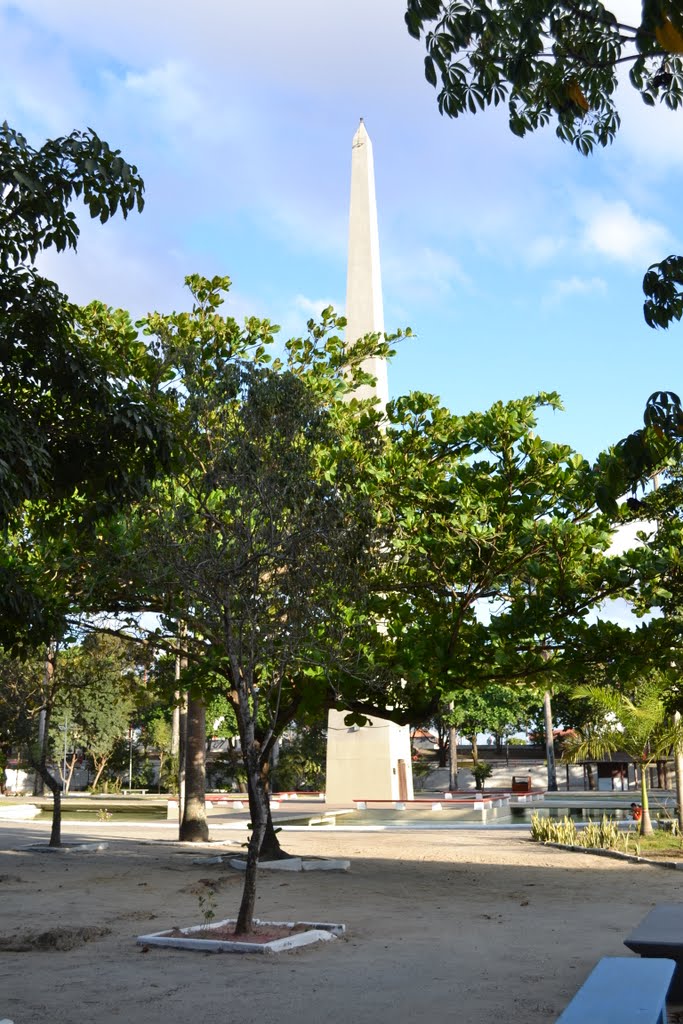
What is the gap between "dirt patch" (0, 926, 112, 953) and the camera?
34.3 ft

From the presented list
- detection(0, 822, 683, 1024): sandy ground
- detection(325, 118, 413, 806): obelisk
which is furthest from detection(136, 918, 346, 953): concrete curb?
detection(325, 118, 413, 806): obelisk

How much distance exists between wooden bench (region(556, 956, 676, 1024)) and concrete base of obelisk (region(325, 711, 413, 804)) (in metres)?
28.5

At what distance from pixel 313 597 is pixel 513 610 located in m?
4.85

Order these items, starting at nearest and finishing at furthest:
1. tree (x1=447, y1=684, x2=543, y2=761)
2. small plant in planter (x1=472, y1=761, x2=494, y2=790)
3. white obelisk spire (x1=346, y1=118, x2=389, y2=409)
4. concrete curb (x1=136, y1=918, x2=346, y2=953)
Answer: concrete curb (x1=136, y1=918, x2=346, y2=953) → white obelisk spire (x1=346, y1=118, x2=389, y2=409) → tree (x1=447, y1=684, x2=543, y2=761) → small plant in planter (x1=472, y1=761, x2=494, y2=790)

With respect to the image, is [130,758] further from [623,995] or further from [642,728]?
[623,995]

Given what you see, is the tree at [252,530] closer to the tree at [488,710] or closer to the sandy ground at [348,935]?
the sandy ground at [348,935]

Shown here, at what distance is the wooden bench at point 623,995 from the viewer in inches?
220

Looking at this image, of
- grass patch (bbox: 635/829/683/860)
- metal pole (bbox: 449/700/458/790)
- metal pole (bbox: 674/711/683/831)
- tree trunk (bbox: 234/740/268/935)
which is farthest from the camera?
metal pole (bbox: 449/700/458/790)

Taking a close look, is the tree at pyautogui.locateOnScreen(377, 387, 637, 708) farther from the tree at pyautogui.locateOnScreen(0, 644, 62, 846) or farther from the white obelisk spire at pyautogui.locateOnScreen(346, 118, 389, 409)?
the white obelisk spire at pyautogui.locateOnScreen(346, 118, 389, 409)

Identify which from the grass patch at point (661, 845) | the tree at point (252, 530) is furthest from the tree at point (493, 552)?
the grass patch at point (661, 845)

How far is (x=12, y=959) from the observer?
32.5ft

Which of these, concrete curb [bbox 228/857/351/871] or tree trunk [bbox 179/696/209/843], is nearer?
concrete curb [bbox 228/857/351/871]

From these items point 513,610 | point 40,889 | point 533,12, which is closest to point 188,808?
point 40,889

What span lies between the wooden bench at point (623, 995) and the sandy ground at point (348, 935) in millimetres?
906
